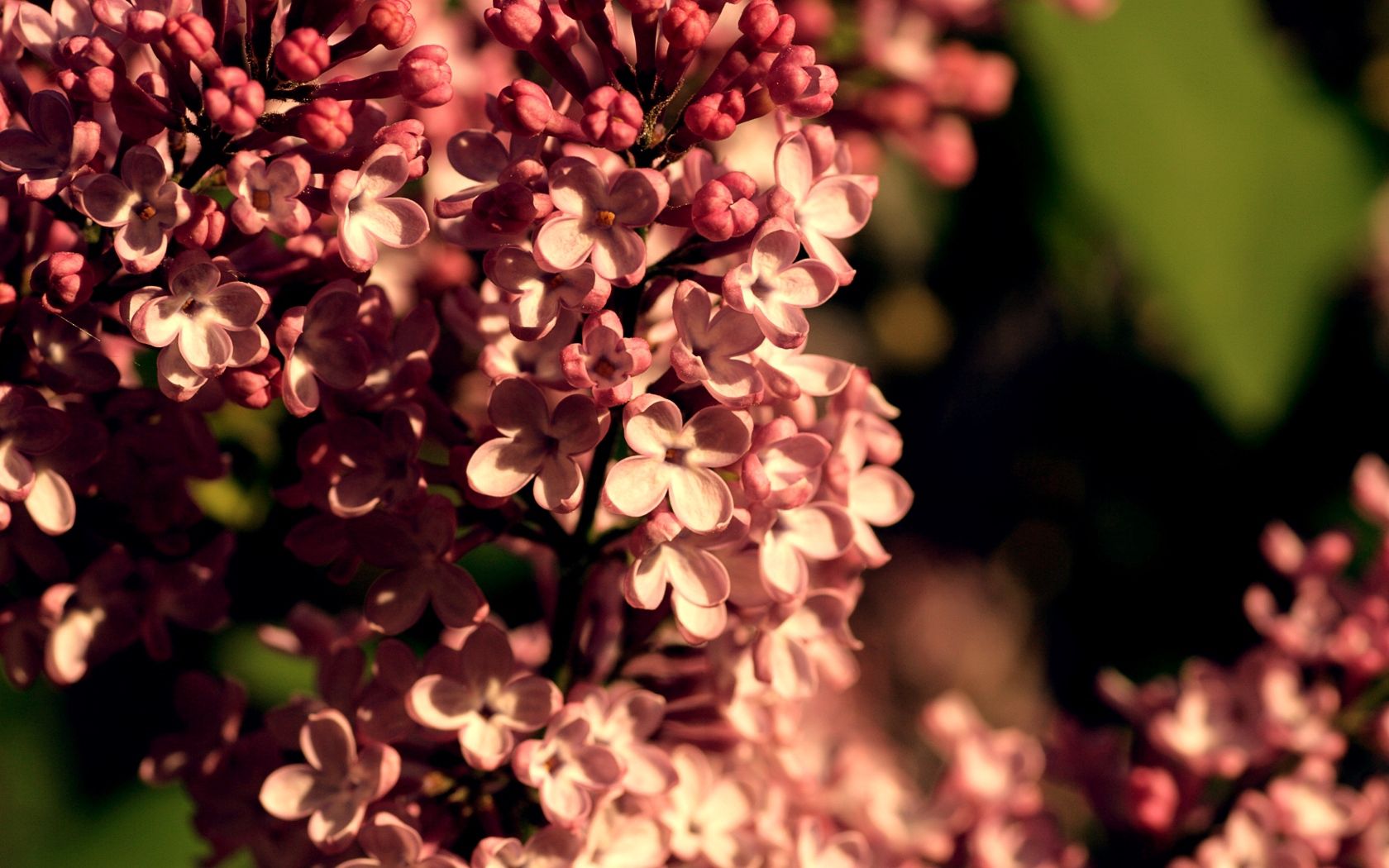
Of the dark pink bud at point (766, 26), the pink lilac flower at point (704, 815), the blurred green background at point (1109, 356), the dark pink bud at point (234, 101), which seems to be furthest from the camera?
the blurred green background at point (1109, 356)

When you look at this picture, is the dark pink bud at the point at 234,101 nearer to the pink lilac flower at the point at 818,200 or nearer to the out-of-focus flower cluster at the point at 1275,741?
the pink lilac flower at the point at 818,200

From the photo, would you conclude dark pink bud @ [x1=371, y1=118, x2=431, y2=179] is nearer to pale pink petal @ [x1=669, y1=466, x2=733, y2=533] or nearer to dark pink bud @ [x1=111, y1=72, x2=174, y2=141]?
dark pink bud @ [x1=111, y1=72, x2=174, y2=141]

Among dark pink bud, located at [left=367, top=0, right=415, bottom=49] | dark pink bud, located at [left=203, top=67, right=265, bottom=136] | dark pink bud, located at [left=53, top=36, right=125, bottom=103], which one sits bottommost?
dark pink bud, located at [left=53, top=36, right=125, bottom=103]

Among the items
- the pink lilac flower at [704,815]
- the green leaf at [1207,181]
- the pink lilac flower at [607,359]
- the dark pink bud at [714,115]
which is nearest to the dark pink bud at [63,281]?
the pink lilac flower at [607,359]

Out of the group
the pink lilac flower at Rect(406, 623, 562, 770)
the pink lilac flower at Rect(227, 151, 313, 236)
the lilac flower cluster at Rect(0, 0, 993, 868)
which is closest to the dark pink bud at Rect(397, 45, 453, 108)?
the lilac flower cluster at Rect(0, 0, 993, 868)

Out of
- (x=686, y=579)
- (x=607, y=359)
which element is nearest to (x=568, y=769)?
(x=686, y=579)

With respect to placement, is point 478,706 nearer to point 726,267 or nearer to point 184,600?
point 184,600
